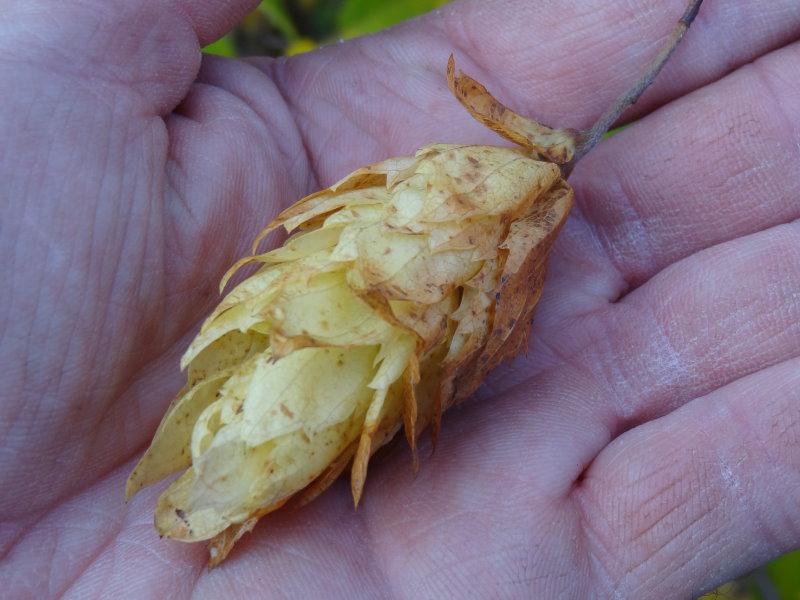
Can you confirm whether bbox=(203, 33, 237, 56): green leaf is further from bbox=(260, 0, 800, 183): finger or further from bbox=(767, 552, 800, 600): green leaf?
bbox=(767, 552, 800, 600): green leaf

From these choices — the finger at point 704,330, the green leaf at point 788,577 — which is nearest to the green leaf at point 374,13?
the finger at point 704,330

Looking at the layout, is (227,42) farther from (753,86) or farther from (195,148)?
(753,86)

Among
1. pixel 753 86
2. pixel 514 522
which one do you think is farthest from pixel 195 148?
pixel 753 86

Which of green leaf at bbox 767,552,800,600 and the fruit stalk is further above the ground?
the fruit stalk

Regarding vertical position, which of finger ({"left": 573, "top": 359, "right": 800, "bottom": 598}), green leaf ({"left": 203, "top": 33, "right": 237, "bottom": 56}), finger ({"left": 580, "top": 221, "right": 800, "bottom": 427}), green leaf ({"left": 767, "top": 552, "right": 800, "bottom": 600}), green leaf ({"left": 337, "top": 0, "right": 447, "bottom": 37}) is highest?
green leaf ({"left": 337, "top": 0, "right": 447, "bottom": 37})

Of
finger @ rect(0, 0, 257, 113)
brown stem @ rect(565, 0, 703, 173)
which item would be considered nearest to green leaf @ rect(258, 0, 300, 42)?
finger @ rect(0, 0, 257, 113)

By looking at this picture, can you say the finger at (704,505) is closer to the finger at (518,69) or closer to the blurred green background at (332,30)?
the blurred green background at (332,30)
